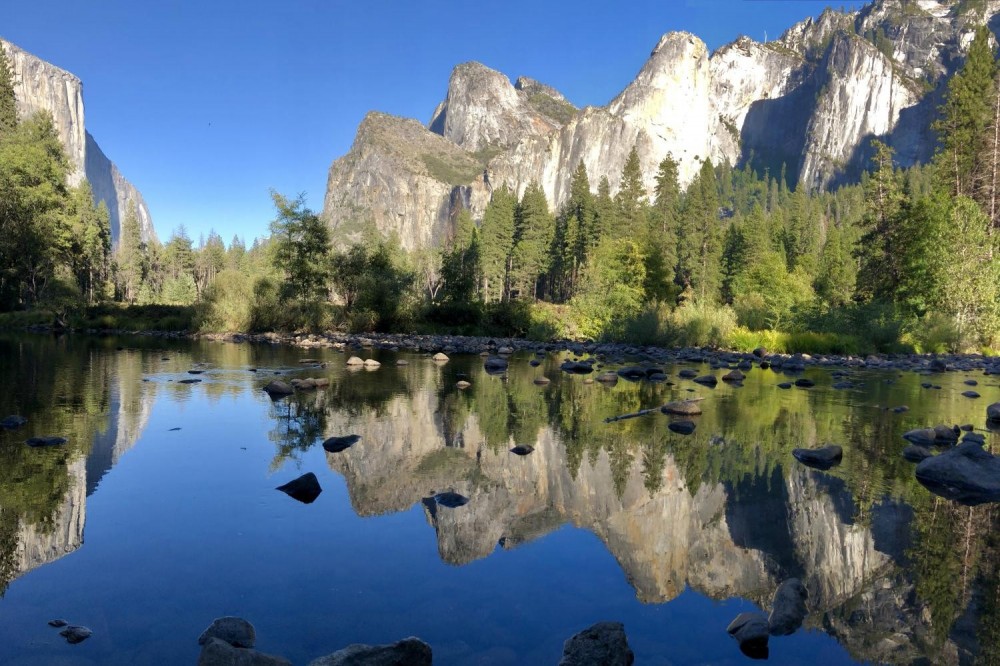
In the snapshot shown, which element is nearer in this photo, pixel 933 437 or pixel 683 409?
pixel 933 437

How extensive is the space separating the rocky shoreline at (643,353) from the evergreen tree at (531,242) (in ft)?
156

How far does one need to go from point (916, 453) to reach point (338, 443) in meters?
8.27

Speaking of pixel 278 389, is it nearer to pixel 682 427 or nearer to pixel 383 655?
pixel 682 427

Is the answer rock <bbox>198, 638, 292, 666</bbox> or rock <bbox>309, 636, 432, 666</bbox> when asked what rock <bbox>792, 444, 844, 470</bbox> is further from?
rock <bbox>198, 638, 292, 666</bbox>

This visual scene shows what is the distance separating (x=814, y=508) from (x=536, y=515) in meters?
2.96

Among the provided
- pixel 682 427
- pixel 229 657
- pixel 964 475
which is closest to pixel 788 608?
pixel 229 657

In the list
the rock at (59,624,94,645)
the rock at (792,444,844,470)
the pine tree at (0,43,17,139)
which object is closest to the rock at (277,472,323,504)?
the rock at (59,624,94,645)

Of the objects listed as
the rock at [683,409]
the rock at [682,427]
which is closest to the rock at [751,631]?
the rock at [682,427]

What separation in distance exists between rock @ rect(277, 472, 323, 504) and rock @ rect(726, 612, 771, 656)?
4322 mm

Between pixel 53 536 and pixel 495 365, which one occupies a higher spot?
pixel 495 365

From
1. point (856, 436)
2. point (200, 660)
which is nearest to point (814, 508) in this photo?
point (856, 436)

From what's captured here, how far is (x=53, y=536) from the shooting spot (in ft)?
16.4

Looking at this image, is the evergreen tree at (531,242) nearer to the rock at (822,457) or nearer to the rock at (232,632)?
the rock at (822,457)

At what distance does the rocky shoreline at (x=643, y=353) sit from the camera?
2300cm
